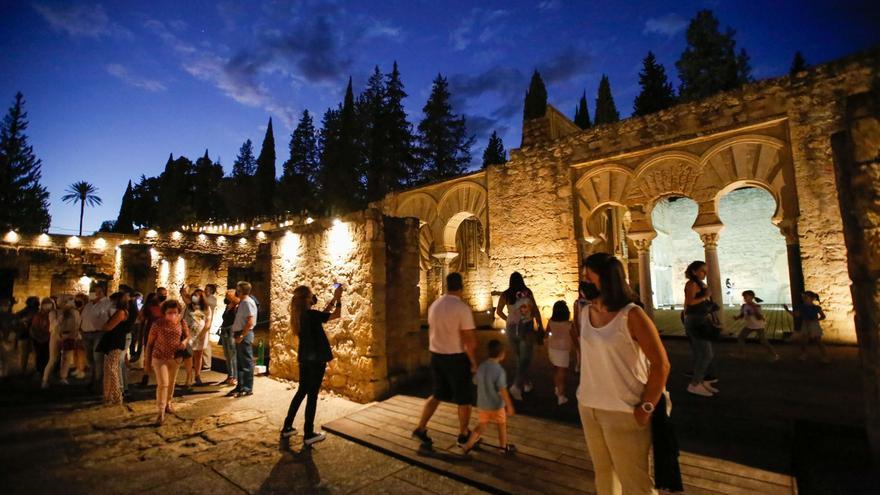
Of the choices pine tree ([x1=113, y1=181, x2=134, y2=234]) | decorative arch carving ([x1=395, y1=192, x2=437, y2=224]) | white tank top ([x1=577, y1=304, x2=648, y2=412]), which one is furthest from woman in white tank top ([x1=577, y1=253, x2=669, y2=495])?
pine tree ([x1=113, y1=181, x2=134, y2=234])

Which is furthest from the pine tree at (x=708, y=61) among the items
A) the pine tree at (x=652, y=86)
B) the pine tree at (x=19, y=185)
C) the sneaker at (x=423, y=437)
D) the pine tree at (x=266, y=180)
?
the pine tree at (x=19, y=185)

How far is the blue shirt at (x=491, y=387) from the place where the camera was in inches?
135

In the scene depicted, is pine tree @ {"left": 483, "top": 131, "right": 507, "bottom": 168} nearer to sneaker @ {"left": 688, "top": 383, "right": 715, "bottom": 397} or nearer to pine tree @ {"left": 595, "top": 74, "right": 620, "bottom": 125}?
pine tree @ {"left": 595, "top": 74, "right": 620, "bottom": 125}

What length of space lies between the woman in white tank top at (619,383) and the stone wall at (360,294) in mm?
3958

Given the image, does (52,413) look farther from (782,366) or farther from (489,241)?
(782,366)

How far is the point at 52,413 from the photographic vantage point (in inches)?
201

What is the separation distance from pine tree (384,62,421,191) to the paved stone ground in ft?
74.5

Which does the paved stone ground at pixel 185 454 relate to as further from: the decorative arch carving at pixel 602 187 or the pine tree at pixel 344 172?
the pine tree at pixel 344 172

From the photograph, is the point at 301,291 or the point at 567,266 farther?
the point at 567,266

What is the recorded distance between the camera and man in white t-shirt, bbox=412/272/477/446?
362cm

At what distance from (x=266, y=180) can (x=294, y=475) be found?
39.5 metres

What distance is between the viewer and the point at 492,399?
3.44 metres

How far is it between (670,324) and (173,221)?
4604 cm

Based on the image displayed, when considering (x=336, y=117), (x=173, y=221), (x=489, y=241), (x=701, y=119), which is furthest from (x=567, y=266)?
(x=173, y=221)
